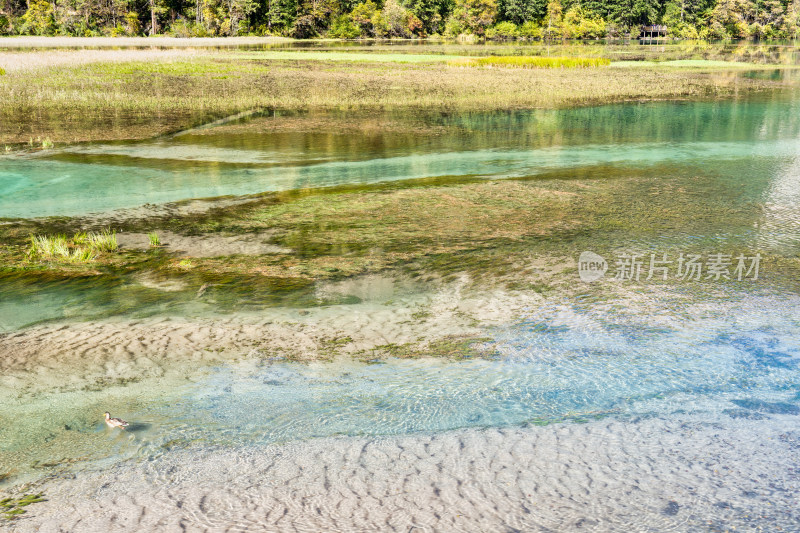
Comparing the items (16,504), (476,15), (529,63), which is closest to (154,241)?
(16,504)

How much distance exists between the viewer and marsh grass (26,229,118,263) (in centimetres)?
970

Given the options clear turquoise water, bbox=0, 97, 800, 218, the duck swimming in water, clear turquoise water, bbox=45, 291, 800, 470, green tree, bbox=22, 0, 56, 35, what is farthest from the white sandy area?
green tree, bbox=22, 0, 56, 35

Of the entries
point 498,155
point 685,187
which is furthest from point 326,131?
point 685,187

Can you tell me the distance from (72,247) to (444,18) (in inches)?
3849

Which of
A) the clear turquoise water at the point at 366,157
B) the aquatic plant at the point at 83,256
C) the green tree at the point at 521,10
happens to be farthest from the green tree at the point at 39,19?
the aquatic plant at the point at 83,256

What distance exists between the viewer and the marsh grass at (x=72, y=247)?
9703mm

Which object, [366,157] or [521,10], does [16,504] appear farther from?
[521,10]

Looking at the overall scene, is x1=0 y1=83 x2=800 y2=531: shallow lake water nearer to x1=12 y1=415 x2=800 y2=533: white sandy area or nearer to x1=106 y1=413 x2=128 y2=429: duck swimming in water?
x1=12 y1=415 x2=800 y2=533: white sandy area

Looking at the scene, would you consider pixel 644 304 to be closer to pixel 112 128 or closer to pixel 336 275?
pixel 336 275

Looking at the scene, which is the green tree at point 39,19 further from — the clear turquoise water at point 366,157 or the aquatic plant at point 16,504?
the aquatic plant at point 16,504

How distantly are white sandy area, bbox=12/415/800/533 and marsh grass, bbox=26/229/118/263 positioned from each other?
5.56m

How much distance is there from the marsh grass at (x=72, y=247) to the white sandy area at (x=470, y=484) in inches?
219

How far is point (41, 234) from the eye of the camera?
1105 centimetres

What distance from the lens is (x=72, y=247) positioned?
10250 mm
